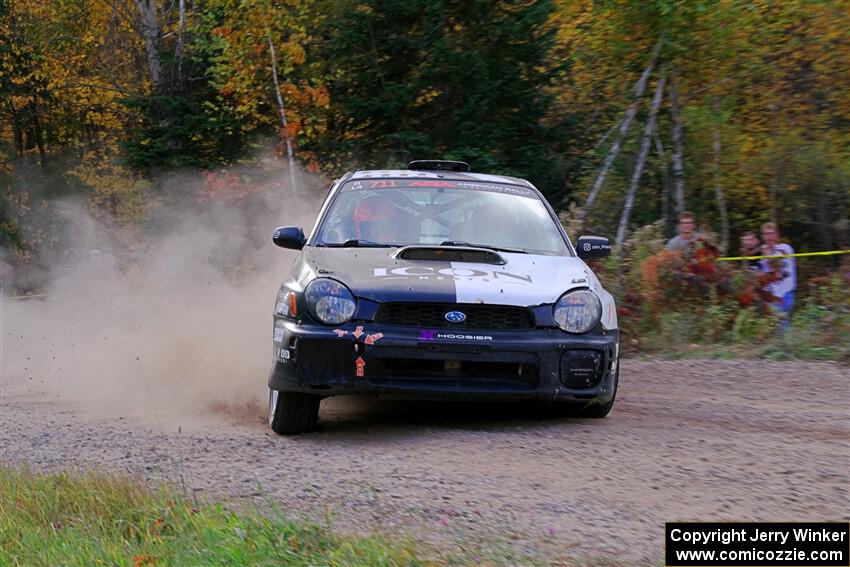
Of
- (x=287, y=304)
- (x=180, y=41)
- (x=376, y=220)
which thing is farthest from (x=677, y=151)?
(x=180, y=41)

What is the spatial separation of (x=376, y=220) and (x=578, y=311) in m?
1.82

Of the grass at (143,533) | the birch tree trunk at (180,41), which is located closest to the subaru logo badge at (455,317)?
the grass at (143,533)

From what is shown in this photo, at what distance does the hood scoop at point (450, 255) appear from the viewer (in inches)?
276

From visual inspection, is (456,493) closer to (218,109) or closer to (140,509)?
(140,509)

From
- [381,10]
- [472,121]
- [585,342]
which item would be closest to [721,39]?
[472,121]

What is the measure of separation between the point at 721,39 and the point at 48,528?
14.3m

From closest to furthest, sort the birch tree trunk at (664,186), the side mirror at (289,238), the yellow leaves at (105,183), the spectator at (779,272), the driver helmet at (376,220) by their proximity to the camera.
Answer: the driver helmet at (376,220) < the side mirror at (289,238) < the spectator at (779,272) < the birch tree trunk at (664,186) < the yellow leaves at (105,183)

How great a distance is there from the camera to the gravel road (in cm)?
476

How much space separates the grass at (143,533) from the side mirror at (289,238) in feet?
8.73

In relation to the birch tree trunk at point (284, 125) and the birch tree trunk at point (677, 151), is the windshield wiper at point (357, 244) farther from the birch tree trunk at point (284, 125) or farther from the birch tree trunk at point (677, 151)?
the birch tree trunk at point (284, 125)

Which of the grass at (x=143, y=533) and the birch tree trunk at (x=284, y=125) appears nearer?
the grass at (x=143, y=533)

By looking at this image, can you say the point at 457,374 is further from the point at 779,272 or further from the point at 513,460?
the point at 779,272

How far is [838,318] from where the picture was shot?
36.6ft

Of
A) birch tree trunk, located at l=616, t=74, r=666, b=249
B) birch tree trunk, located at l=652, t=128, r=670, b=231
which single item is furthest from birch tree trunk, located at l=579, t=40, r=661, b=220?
birch tree trunk, located at l=652, t=128, r=670, b=231
